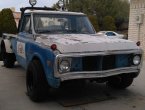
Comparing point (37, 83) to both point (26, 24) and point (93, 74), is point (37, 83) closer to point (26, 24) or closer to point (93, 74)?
point (93, 74)

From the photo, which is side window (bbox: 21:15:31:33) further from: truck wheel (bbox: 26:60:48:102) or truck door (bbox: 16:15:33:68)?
truck wheel (bbox: 26:60:48:102)

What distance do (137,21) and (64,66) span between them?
9.62 metres

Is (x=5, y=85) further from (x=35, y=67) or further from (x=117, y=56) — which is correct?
(x=117, y=56)

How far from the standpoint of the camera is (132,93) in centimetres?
716

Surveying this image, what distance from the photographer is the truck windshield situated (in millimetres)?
7488

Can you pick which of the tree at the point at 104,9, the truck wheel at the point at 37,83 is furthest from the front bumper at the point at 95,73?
the tree at the point at 104,9

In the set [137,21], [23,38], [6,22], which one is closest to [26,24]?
[23,38]

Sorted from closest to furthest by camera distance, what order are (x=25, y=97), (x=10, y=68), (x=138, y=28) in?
(x=25, y=97) < (x=10, y=68) < (x=138, y=28)

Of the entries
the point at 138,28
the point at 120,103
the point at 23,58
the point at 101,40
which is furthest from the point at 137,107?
the point at 138,28

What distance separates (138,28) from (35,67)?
9.56m

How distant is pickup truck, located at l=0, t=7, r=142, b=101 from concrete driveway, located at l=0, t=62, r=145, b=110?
22 cm

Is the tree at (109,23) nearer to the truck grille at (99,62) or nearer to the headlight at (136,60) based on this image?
the headlight at (136,60)

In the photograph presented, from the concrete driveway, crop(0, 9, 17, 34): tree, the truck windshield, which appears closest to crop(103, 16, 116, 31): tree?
crop(0, 9, 17, 34): tree

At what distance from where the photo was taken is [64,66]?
586 centimetres
